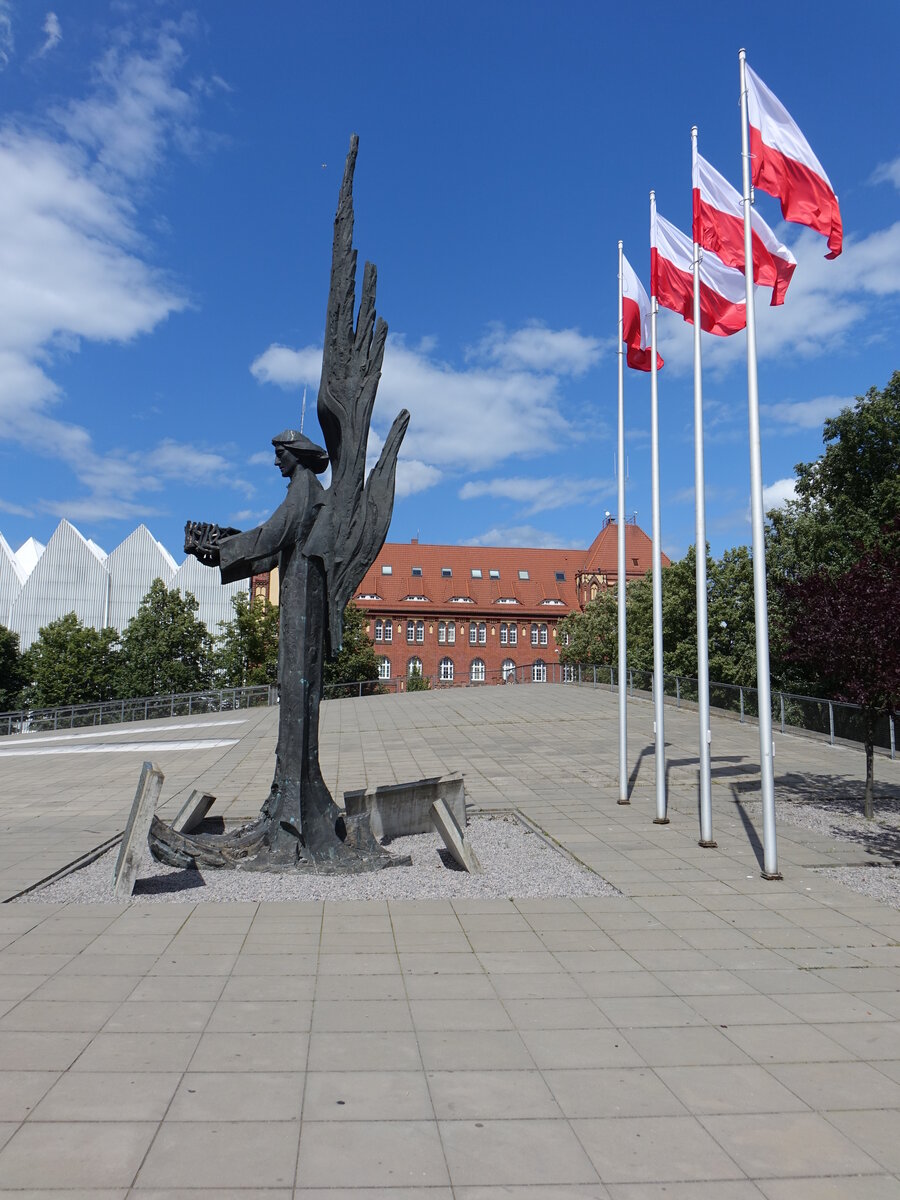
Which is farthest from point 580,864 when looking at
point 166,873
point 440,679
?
point 440,679

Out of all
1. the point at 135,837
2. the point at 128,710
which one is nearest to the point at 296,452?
the point at 135,837

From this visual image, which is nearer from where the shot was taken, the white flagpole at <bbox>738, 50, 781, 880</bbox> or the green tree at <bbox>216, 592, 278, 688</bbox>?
the white flagpole at <bbox>738, 50, 781, 880</bbox>

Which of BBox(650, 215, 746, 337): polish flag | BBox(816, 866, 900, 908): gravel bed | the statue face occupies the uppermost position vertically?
BBox(650, 215, 746, 337): polish flag

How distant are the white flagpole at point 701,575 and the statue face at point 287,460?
476 centimetres

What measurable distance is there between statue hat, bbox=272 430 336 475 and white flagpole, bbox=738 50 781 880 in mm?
4519

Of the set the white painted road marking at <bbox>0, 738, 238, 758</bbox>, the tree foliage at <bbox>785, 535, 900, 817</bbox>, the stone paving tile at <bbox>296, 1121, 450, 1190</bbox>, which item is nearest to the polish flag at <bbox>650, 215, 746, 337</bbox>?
the tree foliage at <bbox>785, 535, 900, 817</bbox>

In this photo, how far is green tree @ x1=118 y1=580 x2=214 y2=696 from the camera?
49094 mm

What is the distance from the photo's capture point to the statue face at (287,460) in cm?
927

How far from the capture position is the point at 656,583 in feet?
39.8

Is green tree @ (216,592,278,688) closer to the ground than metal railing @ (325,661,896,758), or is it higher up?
higher up

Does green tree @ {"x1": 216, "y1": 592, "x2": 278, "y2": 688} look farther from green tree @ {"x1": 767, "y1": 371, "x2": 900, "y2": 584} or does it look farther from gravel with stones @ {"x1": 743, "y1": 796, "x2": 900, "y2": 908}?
gravel with stones @ {"x1": 743, "y1": 796, "x2": 900, "y2": 908}

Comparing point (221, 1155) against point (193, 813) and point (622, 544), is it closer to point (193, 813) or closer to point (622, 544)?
point (193, 813)

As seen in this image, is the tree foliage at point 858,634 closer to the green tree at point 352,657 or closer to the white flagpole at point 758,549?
the white flagpole at point 758,549

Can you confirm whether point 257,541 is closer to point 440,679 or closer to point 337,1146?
point 337,1146
